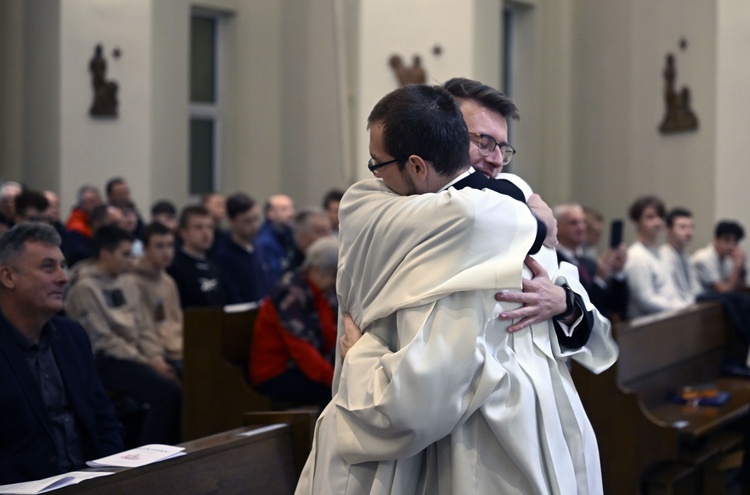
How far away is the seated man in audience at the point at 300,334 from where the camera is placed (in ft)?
16.6

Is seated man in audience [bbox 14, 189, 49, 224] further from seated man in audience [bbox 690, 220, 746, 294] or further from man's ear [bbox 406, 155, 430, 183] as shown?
seated man in audience [bbox 690, 220, 746, 294]

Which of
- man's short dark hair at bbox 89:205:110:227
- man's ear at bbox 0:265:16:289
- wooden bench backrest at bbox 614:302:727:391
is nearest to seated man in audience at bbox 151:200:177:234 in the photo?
man's short dark hair at bbox 89:205:110:227

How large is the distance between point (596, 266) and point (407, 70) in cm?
324

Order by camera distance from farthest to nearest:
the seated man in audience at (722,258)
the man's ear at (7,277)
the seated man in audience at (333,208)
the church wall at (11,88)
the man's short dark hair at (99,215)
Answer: the church wall at (11,88) → the seated man in audience at (722,258) → the seated man in audience at (333,208) → the man's short dark hair at (99,215) → the man's ear at (7,277)

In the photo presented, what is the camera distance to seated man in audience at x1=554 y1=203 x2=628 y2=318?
645cm

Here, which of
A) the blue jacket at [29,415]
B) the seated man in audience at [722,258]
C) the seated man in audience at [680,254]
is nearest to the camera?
the blue jacket at [29,415]

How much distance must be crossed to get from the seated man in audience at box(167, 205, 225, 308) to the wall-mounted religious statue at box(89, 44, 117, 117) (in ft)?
10.4

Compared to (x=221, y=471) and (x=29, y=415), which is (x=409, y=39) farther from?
(x=221, y=471)

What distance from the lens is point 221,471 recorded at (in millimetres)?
2717

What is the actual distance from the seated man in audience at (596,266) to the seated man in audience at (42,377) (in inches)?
139

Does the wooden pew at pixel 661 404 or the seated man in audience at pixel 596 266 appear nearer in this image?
the wooden pew at pixel 661 404

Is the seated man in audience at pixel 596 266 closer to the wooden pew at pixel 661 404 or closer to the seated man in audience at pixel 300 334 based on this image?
the wooden pew at pixel 661 404

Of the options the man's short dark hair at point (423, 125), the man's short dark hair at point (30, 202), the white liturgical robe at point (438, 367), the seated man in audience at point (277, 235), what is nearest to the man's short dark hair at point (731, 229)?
the seated man in audience at point (277, 235)

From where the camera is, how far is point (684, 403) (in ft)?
19.4
